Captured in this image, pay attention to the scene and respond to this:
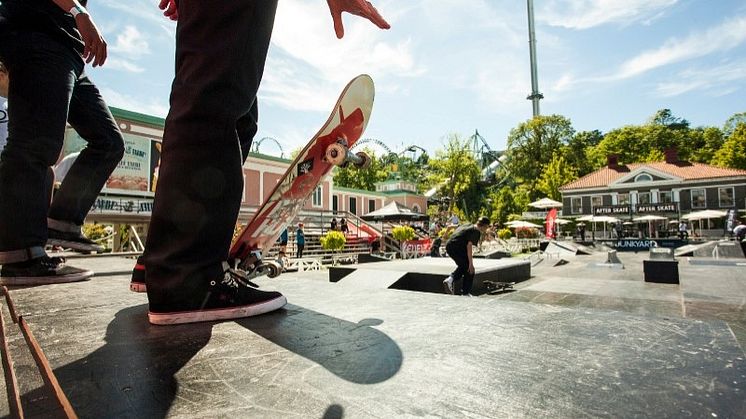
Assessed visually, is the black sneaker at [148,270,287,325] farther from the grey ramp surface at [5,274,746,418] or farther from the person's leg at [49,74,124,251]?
the person's leg at [49,74,124,251]

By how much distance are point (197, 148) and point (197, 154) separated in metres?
0.02

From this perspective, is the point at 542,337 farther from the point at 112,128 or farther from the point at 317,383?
the point at 112,128

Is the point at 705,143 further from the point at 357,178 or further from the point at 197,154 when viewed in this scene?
the point at 197,154

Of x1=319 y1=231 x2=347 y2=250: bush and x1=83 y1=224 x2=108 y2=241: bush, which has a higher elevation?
x1=83 y1=224 x2=108 y2=241: bush

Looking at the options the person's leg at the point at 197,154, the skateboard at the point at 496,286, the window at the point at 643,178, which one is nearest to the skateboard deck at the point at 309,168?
the person's leg at the point at 197,154

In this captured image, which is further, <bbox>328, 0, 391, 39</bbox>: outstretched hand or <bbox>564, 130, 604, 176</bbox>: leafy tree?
<bbox>564, 130, 604, 176</bbox>: leafy tree

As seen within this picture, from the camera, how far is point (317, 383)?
2.38ft

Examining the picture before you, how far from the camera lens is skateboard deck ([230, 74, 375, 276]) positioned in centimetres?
223

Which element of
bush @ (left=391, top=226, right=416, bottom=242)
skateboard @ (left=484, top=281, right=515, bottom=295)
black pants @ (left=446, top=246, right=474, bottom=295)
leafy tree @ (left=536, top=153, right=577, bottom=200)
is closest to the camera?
black pants @ (left=446, top=246, right=474, bottom=295)

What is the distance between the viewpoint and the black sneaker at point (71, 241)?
241cm

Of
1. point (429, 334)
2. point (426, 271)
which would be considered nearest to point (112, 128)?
point (429, 334)

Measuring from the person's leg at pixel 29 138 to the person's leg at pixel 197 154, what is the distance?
1.13 m

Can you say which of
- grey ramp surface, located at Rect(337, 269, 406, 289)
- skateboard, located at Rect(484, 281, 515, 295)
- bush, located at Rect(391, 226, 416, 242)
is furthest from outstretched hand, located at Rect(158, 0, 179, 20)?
bush, located at Rect(391, 226, 416, 242)

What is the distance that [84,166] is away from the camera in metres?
2.44
